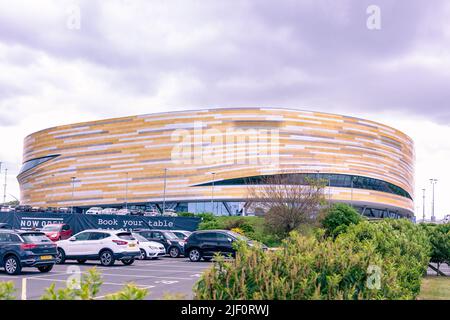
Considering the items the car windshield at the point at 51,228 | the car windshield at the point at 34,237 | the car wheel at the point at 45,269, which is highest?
the car windshield at the point at 34,237

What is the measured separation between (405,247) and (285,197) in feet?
91.4

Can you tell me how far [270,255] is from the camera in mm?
6461

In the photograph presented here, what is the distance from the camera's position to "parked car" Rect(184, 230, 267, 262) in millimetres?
26844

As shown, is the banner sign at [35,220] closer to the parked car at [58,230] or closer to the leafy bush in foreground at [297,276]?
the parked car at [58,230]

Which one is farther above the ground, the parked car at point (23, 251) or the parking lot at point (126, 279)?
the parked car at point (23, 251)

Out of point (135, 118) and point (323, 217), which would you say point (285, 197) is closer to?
point (323, 217)

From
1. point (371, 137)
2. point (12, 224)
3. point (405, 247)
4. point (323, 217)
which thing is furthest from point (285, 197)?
point (371, 137)

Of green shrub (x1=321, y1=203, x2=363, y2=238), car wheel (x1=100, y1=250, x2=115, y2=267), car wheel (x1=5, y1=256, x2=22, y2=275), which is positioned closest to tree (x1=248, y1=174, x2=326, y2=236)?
green shrub (x1=321, y1=203, x2=363, y2=238)

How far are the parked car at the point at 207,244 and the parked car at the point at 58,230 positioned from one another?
32.2 ft

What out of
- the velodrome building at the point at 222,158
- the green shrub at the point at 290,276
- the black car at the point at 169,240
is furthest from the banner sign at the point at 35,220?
the velodrome building at the point at 222,158

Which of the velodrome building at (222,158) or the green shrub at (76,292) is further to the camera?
the velodrome building at (222,158)

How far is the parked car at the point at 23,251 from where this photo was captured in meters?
18.3

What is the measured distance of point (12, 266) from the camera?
18406 mm

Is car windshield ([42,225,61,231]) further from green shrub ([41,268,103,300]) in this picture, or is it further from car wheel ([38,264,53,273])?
green shrub ([41,268,103,300])
